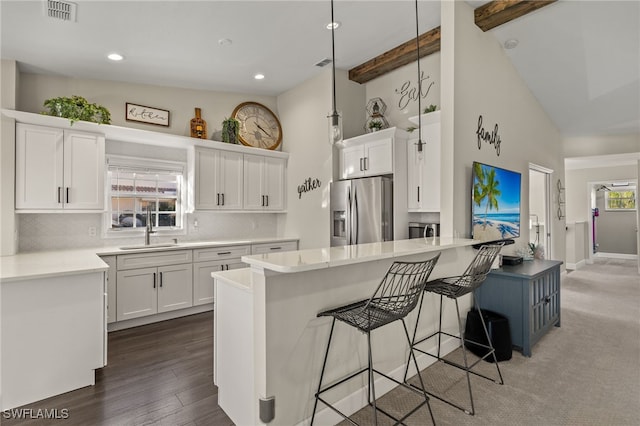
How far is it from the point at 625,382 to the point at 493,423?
1370 millimetres

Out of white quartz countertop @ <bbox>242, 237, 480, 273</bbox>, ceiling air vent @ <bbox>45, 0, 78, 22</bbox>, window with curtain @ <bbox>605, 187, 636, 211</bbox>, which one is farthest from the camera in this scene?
window with curtain @ <bbox>605, 187, 636, 211</bbox>

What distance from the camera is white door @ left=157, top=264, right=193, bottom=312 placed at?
3760 millimetres

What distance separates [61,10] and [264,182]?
2.90 meters

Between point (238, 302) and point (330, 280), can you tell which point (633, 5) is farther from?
point (238, 302)

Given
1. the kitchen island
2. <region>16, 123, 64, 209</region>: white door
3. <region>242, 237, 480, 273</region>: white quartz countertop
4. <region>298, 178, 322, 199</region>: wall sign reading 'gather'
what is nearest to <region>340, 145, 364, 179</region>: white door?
<region>298, 178, 322, 199</region>: wall sign reading 'gather'

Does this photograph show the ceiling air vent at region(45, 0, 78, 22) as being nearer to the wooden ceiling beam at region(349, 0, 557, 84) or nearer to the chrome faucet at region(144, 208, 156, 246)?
the chrome faucet at region(144, 208, 156, 246)

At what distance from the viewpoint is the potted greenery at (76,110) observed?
129 inches

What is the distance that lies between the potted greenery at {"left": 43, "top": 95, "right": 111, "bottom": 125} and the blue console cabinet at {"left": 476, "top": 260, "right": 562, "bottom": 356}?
4.46 metres

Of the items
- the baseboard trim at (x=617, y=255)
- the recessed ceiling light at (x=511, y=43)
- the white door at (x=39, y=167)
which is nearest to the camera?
the white door at (x=39, y=167)

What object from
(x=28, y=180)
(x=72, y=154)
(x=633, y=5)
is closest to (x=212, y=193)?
(x=72, y=154)

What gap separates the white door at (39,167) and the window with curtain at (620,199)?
41.8ft

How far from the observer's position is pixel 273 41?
11.5 ft

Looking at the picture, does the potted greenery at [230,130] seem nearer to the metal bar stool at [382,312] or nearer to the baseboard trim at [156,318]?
the baseboard trim at [156,318]

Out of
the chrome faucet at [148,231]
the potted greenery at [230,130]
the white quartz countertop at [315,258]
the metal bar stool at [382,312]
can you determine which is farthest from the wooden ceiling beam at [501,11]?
the chrome faucet at [148,231]
